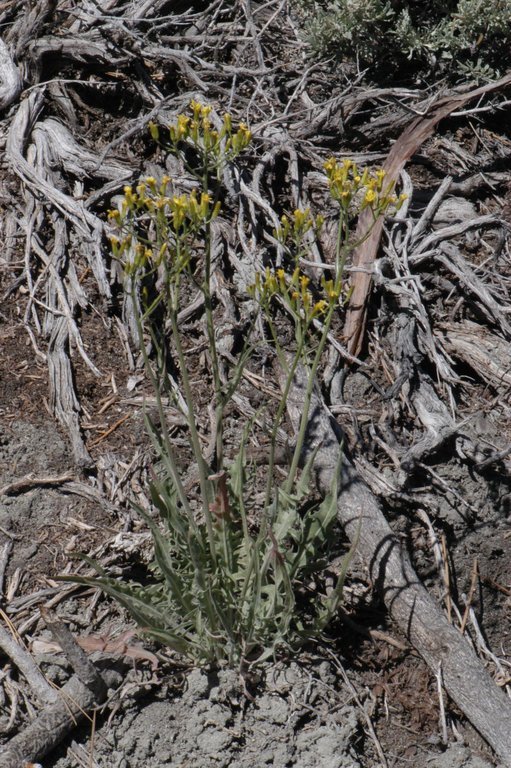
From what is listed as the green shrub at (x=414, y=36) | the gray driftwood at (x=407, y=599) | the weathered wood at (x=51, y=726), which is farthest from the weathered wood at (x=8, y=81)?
the weathered wood at (x=51, y=726)

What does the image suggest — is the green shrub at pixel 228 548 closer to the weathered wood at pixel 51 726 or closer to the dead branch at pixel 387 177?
the weathered wood at pixel 51 726

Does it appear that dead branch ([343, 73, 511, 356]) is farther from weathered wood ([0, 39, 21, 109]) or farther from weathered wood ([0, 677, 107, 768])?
weathered wood ([0, 39, 21, 109])

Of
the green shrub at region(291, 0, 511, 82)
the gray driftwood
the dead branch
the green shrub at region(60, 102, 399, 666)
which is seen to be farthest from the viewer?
the green shrub at region(291, 0, 511, 82)

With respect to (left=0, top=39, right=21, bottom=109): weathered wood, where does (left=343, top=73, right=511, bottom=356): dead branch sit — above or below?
below

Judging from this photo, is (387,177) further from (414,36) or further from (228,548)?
(228,548)

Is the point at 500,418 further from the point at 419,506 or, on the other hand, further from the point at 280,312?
the point at 280,312

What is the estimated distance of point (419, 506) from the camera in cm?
306

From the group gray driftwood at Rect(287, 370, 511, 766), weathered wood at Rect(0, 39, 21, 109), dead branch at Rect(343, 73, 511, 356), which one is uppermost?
weathered wood at Rect(0, 39, 21, 109)

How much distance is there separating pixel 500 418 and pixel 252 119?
6.77ft

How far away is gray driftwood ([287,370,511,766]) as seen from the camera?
8.38 feet

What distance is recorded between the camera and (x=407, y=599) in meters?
2.74

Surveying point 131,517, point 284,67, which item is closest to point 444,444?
point 131,517

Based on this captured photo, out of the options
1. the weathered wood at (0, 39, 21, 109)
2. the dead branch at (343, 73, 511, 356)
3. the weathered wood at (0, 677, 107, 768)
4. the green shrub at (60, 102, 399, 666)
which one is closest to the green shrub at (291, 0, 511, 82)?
the dead branch at (343, 73, 511, 356)

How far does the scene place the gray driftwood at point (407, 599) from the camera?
255cm
